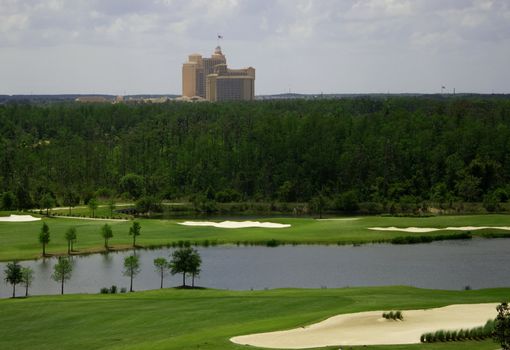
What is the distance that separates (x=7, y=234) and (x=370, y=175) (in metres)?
56.5

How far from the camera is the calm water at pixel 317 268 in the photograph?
59.3 metres

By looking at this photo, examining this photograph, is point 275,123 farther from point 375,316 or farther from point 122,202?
point 375,316

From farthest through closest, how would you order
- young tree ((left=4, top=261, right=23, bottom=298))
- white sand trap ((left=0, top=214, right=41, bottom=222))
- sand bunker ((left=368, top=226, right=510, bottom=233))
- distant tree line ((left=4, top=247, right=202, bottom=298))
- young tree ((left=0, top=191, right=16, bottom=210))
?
young tree ((left=0, top=191, right=16, bottom=210)) → white sand trap ((left=0, top=214, right=41, bottom=222)) → sand bunker ((left=368, top=226, right=510, bottom=233)) → distant tree line ((left=4, top=247, right=202, bottom=298)) → young tree ((left=4, top=261, right=23, bottom=298))

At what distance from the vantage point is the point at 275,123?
14350cm

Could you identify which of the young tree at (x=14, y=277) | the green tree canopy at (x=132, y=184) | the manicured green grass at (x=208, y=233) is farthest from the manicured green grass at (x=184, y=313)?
the green tree canopy at (x=132, y=184)

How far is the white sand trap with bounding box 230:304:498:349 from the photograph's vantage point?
119 ft

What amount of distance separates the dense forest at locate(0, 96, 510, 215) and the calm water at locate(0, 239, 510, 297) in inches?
1424

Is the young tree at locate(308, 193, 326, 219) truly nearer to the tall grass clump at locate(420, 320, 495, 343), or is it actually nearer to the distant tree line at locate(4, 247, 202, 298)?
the distant tree line at locate(4, 247, 202, 298)

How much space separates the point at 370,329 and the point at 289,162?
94455 millimetres

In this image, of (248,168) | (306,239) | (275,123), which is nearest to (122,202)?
(248,168)

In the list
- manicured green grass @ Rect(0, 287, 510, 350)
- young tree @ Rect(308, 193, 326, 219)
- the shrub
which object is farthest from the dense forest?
manicured green grass @ Rect(0, 287, 510, 350)

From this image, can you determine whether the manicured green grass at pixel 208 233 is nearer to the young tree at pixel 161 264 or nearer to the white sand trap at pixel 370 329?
the young tree at pixel 161 264

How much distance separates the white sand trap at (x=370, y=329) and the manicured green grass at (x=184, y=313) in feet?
3.70

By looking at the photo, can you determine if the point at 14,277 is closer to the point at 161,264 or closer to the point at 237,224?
the point at 161,264
